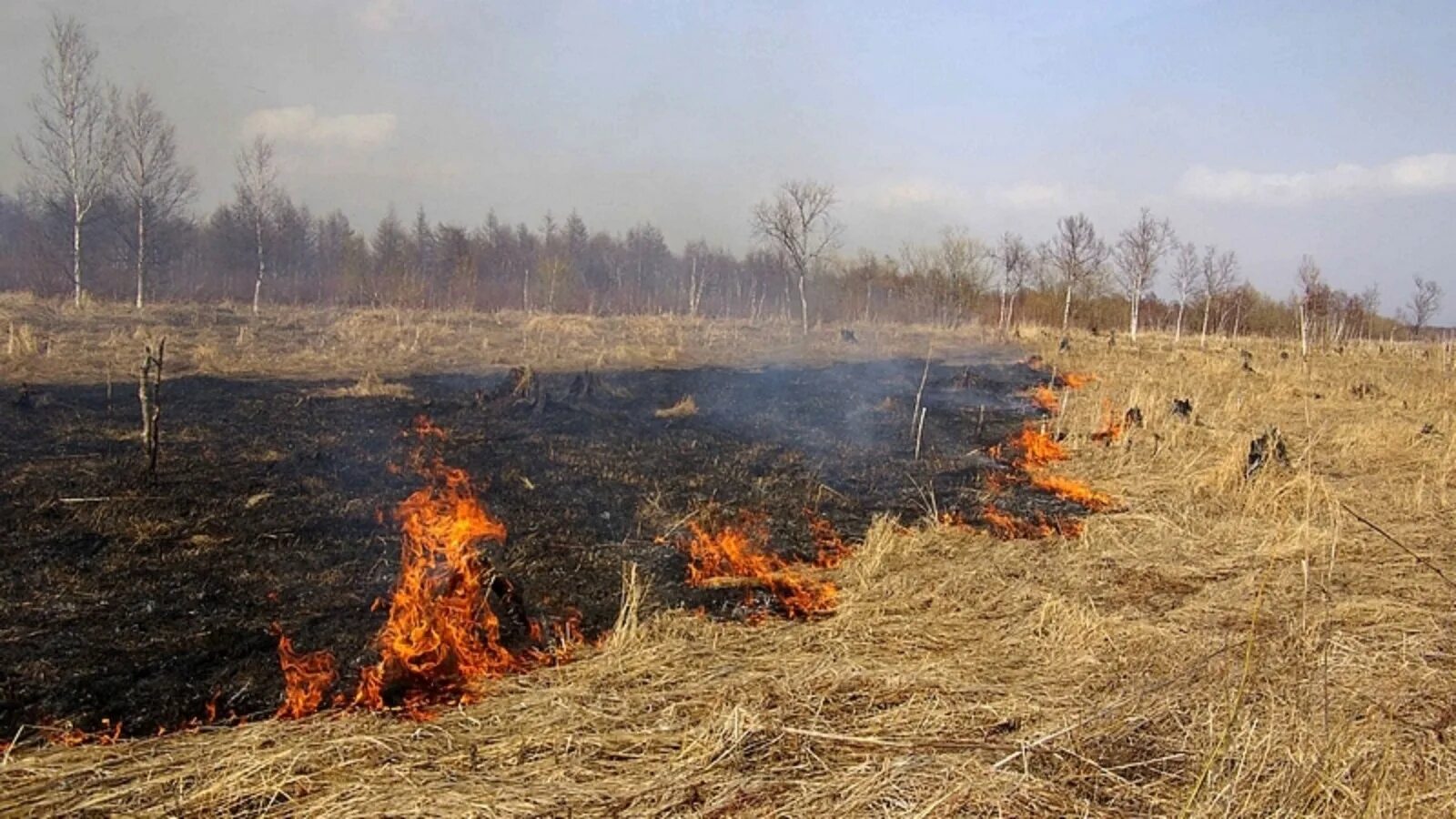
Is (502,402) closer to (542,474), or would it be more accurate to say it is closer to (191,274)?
(542,474)

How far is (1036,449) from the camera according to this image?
10906mm

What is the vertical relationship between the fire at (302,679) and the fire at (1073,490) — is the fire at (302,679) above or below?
below

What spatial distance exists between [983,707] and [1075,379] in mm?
18107

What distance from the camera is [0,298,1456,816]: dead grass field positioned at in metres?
2.69

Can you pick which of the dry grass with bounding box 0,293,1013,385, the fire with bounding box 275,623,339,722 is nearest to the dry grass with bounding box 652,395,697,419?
the dry grass with bounding box 0,293,1013,385

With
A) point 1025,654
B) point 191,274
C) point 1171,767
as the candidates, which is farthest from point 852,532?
point 191,274

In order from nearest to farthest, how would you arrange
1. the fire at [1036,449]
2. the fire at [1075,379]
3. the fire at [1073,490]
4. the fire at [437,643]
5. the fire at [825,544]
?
the fire at [437,643] < the fire at [825,544] < the fire at [1073,490] < the fire at [1036,449] < the fire at [1075,379]

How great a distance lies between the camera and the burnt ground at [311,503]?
13.4 feet

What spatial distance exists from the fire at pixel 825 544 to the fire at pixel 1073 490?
2.97m

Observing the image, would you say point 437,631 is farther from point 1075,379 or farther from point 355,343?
point 1075,379

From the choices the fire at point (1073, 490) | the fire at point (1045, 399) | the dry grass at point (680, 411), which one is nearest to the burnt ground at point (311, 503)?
the dry grass at point (680, 411)

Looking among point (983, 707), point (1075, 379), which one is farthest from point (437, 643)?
point (1075, 379)

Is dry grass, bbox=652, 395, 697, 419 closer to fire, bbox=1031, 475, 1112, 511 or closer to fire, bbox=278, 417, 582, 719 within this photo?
fire, bbox=1031, 475, 1112, 511

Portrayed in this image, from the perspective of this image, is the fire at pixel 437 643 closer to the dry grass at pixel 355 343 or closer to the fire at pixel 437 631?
the fire at pixel 437 631
